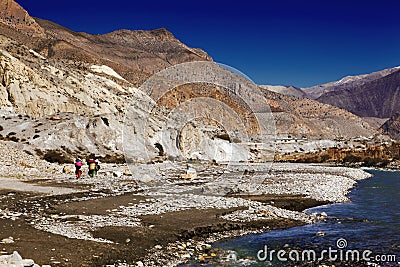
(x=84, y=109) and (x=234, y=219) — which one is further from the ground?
(x=84, y=109)

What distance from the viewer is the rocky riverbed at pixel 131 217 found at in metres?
11.4

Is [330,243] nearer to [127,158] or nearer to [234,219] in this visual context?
[234,219]

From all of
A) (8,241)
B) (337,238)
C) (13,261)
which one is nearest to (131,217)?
(8,241)

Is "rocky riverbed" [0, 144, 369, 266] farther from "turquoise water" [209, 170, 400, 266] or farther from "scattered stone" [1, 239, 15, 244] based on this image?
"turquoise water" [209, 170, 400, 266]

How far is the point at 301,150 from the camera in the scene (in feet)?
374

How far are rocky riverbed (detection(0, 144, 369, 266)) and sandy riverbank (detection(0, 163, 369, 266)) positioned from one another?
0.03m

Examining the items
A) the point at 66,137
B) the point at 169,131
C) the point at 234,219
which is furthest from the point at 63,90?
the point at 234,219

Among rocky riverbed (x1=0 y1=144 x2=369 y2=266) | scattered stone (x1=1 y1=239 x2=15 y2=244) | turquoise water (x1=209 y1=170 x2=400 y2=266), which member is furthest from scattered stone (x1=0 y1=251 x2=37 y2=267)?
turquoise water (x1=209 y1=170 x2=400 y2=266)

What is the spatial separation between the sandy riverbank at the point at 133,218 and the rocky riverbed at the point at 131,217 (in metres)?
0.03

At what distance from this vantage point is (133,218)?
16.3 meters

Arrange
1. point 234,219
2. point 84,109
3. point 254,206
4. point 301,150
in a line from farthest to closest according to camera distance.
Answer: point 301,150 < point 84,109 < point 254,206 < point 234,219

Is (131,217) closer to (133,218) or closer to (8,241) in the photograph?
(133,218)

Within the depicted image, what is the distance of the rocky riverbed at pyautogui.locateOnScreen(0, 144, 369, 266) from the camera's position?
11383 millimetres

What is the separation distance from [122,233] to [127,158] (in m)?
36.5
